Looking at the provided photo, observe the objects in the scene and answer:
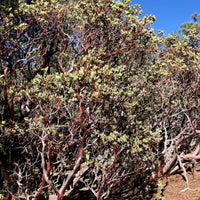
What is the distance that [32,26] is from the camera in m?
13.3

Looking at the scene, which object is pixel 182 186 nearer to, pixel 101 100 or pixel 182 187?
pixel 182 187

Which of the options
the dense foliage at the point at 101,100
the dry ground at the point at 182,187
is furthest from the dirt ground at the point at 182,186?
the dense foliage at the point at 101,100

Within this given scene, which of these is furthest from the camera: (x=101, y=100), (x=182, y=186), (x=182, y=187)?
(x=182, y=186)

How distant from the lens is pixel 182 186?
1271cm

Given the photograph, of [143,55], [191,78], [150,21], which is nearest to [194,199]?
[191,78]

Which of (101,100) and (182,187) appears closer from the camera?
(101,100)

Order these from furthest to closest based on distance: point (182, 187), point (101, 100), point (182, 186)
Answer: point (182, 186) → point (182, 187) → point (101, 100)

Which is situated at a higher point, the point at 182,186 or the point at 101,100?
the point at 101,100

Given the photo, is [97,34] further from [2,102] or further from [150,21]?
[2,102]

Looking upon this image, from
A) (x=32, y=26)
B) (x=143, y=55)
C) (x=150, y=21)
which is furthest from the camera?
(x=143, y=55)

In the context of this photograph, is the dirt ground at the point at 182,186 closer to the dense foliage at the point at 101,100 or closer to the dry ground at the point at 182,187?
the dry ground at the point at 182,187

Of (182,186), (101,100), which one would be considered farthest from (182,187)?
(101,100)

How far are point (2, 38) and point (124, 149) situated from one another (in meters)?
8.73

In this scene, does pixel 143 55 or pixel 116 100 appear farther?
pixel 143 55
